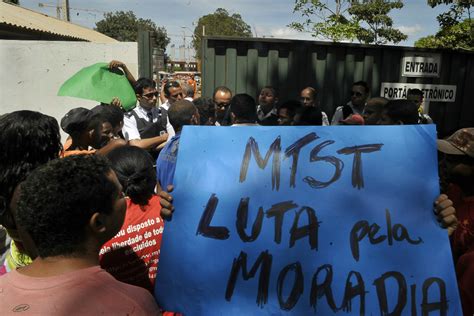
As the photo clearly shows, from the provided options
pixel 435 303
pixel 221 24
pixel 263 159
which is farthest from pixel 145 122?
pixel 221 24

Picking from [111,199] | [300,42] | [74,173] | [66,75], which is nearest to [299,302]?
[111,199]

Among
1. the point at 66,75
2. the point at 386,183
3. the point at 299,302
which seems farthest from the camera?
the point at 66,75

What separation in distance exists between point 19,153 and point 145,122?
2603 mm

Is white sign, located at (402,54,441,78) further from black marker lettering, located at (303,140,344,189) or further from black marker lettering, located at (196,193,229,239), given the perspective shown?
black marker lettering, located at (196,193,229,239)

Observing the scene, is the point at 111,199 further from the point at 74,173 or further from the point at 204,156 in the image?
the point at 204,156

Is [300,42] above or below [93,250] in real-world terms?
above

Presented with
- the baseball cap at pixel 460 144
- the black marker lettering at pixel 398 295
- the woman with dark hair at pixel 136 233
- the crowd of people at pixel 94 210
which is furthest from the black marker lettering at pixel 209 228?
the baseball cap at pixel 460 144

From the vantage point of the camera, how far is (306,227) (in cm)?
147

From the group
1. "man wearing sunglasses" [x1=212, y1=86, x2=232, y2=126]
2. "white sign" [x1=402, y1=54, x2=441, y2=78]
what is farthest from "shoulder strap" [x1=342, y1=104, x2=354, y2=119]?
"white sign" [x1=402, y1=54, x2=441, y2=78]

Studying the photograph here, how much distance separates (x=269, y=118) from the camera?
5.03 metres

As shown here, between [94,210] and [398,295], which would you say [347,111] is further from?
[94,210]

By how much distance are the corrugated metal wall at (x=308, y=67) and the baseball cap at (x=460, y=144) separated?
3.90m

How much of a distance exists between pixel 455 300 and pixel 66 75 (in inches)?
271

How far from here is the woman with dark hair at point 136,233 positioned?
69.9 inches
